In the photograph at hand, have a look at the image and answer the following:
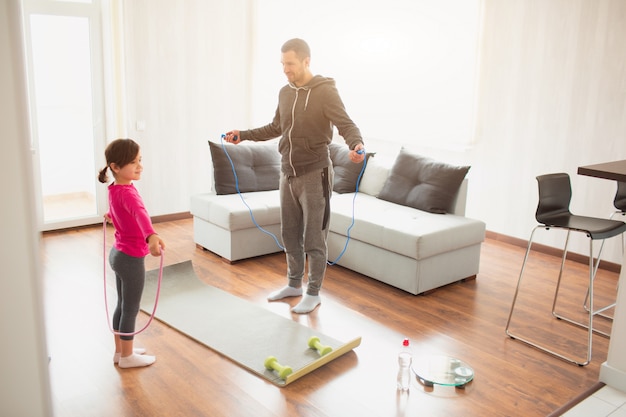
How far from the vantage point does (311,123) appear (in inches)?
136

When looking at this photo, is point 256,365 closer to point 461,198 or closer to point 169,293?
point 169,293

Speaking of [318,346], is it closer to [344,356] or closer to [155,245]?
[344,356]

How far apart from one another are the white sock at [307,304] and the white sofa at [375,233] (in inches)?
24.7

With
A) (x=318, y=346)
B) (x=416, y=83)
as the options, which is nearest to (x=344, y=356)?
(x=318, y=346)

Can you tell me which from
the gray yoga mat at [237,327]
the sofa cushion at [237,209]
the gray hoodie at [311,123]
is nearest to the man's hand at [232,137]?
the gray hoodie at [311,123]

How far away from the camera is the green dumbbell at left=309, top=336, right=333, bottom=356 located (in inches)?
121

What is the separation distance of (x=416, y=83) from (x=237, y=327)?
3289 millimetres

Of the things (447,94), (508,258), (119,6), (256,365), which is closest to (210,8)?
(119,6)

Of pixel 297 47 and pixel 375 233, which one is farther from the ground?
pixel 297 47

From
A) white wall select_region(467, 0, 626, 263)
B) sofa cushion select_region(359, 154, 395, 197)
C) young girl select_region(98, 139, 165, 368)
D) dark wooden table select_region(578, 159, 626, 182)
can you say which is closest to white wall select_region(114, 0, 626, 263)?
white wall select_region(467, 0, 626, 263)

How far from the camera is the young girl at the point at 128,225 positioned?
2.66 meters

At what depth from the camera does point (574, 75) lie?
4758 millimetres

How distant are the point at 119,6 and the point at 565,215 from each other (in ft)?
13.5

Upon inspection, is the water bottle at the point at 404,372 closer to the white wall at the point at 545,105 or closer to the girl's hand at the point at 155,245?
the girl's hand at the point at 155,245
